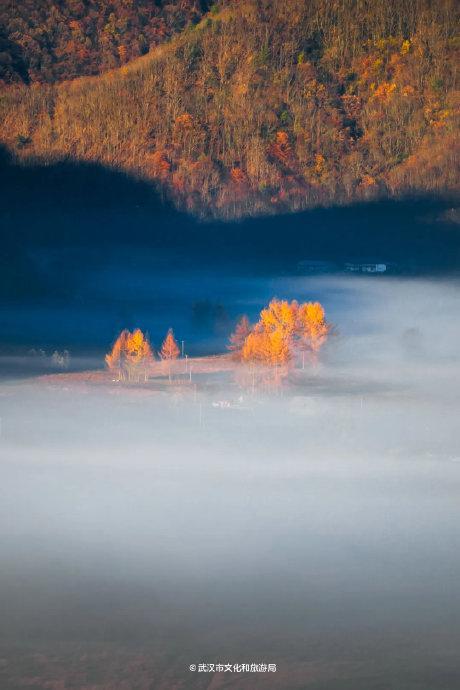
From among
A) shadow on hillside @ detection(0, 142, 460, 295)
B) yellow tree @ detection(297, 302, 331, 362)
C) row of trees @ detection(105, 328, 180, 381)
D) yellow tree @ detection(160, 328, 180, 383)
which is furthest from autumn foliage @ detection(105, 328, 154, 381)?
yellow tree @ detection(297, 302, 331, 362)

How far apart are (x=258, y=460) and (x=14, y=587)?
315cm

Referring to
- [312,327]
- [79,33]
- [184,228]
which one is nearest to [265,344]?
[312,327]

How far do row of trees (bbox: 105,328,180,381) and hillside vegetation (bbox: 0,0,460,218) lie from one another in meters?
1.80

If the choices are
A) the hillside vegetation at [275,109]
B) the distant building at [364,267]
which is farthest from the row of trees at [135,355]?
the distant building at [364,267]

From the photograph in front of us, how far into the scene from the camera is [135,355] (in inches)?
462

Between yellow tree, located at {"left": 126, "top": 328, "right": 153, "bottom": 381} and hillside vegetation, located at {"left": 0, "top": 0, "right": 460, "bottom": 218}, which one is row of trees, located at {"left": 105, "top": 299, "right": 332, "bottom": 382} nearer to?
yellow tree, located at {"left": 126, "top": 328, "right": 153, "bottom": 381}

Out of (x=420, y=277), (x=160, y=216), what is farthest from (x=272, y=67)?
(x=420, y=277)

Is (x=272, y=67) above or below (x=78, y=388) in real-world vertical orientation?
above

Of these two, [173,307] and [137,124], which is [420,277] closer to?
[173,307]

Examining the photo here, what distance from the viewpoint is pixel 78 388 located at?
1155cm

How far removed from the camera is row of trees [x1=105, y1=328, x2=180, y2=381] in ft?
38.0

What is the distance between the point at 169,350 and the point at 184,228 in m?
1.78

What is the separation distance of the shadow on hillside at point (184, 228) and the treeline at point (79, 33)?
1034 mm

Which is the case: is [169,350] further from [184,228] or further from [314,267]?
[314,267]
